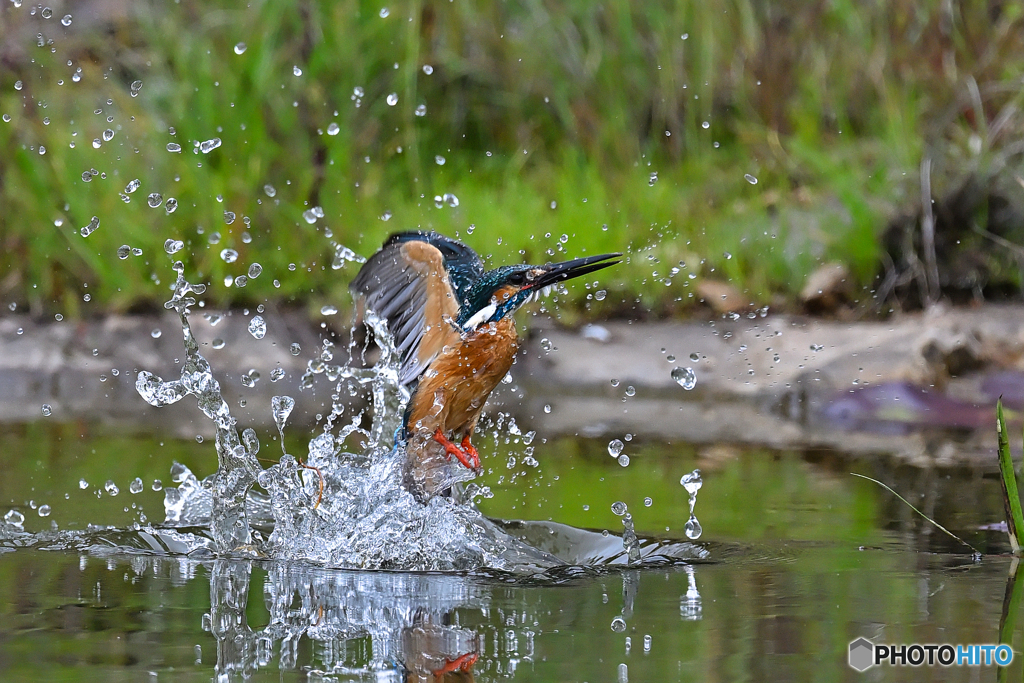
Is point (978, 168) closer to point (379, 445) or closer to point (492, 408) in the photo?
point (492, 408)

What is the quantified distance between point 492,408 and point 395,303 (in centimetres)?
202

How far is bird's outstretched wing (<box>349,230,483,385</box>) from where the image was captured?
4.20 m

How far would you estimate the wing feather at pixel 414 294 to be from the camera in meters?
4.20

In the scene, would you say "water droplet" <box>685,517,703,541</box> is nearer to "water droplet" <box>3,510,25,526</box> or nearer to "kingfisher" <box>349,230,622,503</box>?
"kingfisher" <box>349,230,622,503</box>

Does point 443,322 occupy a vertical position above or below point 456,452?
above

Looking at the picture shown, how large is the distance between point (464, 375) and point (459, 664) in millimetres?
1795

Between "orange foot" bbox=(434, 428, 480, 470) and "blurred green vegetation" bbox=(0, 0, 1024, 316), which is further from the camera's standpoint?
"blurred green vegetation" bbox=(0, 0, 1024, 316)

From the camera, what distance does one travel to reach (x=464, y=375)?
4.18 meters

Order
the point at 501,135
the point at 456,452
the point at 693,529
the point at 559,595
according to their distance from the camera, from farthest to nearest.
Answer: the point at 501,135 < the point at 456,452 < the point at 693,529 < the point at 559,595

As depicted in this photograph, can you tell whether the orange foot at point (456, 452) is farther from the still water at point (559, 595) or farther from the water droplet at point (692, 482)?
the water droplet at point (692, 482)

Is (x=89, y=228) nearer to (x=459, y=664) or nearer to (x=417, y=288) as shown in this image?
(x=417, y=288)

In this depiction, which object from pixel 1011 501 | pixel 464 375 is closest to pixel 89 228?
pixel 464 375

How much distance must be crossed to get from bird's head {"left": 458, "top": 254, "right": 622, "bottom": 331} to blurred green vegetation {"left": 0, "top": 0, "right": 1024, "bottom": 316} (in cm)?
279

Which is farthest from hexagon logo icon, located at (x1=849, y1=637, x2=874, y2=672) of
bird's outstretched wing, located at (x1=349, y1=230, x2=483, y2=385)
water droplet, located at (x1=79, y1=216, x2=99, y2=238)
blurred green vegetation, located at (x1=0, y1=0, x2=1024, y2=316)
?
blurred green vegetation, located at (x1=0, y1=0, x2=1024, y2=316)
